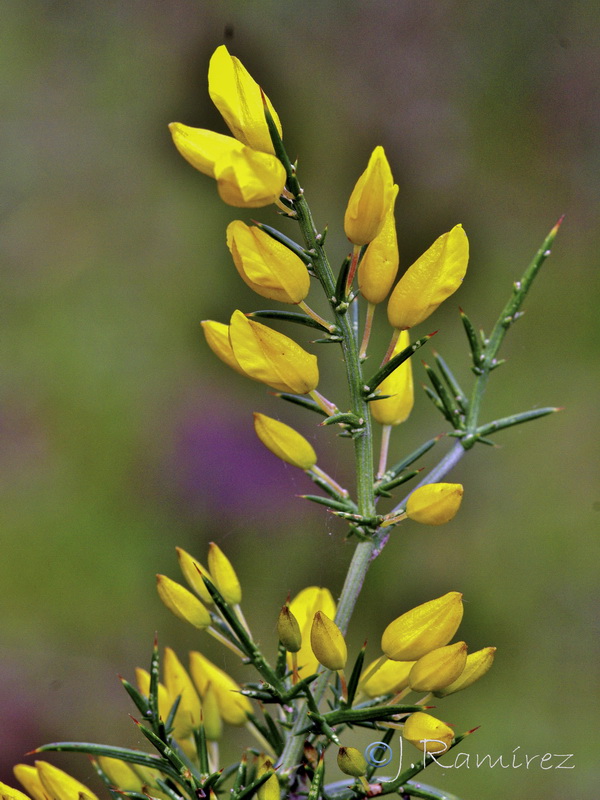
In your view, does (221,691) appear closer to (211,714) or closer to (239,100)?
(211,714)

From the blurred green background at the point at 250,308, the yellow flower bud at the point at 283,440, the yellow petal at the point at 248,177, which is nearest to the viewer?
the yellow petal at the point at 248,177

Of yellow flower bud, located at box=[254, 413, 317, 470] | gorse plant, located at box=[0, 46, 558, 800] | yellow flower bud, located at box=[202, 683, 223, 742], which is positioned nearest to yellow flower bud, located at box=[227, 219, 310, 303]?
gorse plant, located at box=[0, 46, 558, 800]

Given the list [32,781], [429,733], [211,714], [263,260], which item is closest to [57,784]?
[32,781]

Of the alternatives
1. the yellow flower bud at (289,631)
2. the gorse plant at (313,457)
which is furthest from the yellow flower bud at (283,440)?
the yellow flower bud at (289,631)

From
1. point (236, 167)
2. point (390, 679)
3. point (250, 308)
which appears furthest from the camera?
point (250, 308)

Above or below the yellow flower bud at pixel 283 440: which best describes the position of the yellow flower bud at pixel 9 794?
below

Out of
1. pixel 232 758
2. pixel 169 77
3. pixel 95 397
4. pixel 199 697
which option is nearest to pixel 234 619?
pixel 199 697

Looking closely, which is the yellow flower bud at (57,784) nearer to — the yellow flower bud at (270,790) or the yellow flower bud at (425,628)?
the yellow flower bud at (270,790)
